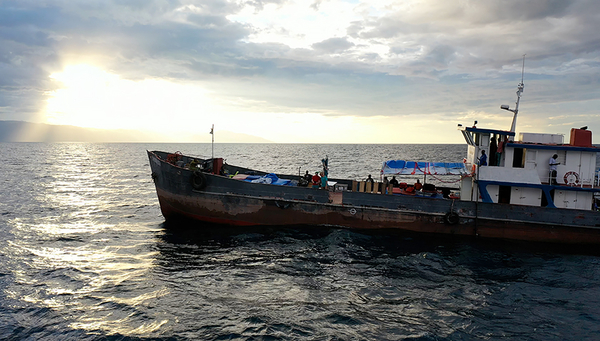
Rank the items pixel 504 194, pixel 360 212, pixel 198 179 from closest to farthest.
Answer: pixel 504 194 < pixel 360 212 < pixel 198 179

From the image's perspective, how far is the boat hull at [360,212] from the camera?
1666cm

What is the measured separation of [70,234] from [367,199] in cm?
1543

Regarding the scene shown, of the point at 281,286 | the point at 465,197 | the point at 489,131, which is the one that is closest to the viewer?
the point at 281,286

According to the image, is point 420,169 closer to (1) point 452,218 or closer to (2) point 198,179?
(1) point 452,218

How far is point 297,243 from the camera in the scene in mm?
16281

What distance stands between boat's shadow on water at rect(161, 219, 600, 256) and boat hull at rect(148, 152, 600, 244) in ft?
0.94

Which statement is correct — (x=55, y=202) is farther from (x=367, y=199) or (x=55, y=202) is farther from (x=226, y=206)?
(x=367, y=199)

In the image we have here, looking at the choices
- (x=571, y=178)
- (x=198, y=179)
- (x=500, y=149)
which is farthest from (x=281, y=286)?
(x=571, y=178)

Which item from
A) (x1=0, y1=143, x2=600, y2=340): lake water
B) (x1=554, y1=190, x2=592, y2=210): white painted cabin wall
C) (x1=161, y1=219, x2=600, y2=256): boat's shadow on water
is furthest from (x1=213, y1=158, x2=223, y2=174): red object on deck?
(x1=554, y1=190, x2=592, y2=210): white painted cabin wall

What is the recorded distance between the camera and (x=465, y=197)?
59.5ft

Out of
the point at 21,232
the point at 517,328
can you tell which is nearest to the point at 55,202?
the point at 21,232

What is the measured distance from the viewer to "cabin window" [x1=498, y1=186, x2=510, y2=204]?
1773cm

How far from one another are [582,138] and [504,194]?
4.39 metres

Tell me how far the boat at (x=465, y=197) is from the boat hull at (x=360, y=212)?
0.05 metres
